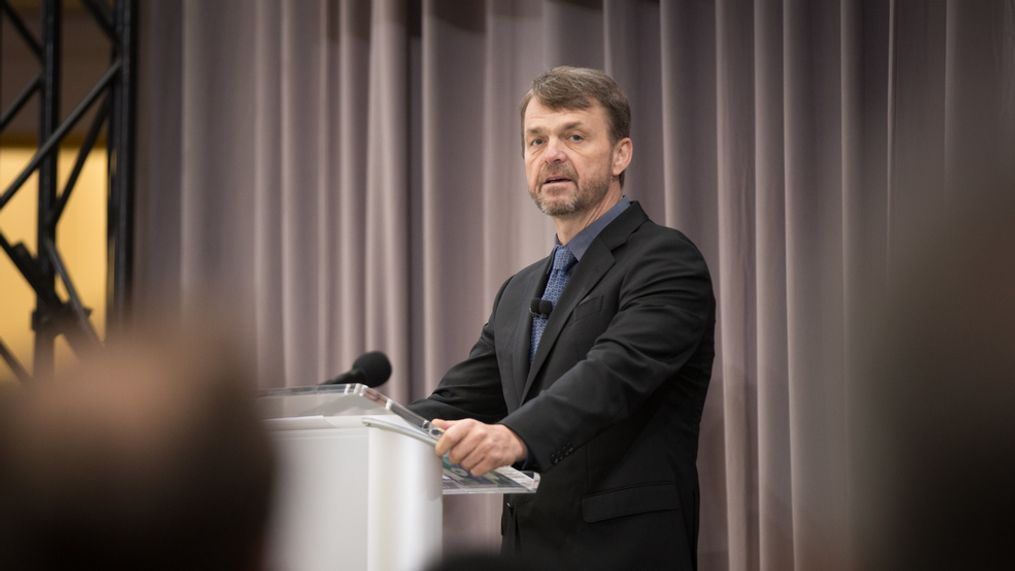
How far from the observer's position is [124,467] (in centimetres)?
58

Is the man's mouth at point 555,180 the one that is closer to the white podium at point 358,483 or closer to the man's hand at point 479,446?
the man's hand at point 479,446

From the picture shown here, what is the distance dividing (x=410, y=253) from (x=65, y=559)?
125 inches

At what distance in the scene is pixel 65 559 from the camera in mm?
586

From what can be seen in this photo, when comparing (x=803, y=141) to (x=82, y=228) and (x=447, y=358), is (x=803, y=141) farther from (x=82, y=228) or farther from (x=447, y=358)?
(x=82, y=228)

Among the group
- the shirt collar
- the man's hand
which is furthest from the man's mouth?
the man's hand

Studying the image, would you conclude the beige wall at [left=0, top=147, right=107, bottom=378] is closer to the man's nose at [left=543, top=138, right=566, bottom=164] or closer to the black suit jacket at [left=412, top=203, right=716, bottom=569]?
the man's nose at [left=543, top=138, right=566, bottom=164]

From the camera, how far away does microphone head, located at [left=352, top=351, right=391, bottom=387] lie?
2.07 m

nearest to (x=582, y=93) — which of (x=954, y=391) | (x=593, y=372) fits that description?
(x=593, y=372)

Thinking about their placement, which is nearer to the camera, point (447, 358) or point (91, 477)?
point (91, 477)

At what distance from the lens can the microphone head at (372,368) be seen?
2074mm

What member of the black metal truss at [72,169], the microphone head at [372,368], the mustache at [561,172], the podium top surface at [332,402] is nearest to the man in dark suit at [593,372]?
the mustache at [561,172]

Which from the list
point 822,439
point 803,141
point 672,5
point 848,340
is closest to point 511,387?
point 822,439

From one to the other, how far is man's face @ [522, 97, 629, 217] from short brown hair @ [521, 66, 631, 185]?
0.01m

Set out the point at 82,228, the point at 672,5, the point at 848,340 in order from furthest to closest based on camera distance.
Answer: the point at 82,228 → the point at 672,5 → the point at 848,340
